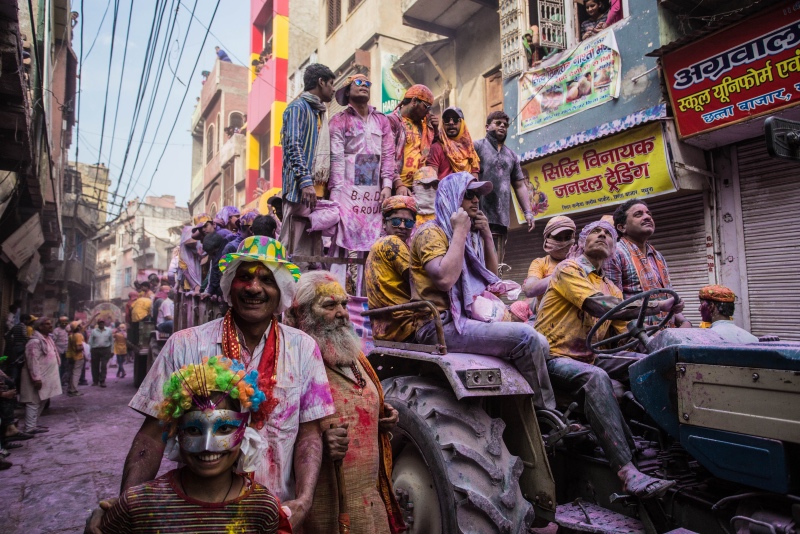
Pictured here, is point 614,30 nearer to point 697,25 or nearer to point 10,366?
point 697,25

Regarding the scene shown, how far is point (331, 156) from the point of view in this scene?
→ 528cm

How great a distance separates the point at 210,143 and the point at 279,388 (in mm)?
35058

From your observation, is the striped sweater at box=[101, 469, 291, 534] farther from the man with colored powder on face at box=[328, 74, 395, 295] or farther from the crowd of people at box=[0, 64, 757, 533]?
the man with colored powder on face at box=[328, 74, 395, 295]

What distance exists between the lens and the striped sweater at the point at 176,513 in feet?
5.64

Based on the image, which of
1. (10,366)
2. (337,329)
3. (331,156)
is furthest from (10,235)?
(337,329)

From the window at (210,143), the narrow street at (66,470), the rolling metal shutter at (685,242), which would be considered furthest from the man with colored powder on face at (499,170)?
the window at (210,143)

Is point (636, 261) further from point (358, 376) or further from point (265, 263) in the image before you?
point (265, 263)

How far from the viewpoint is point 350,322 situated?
3166 mm

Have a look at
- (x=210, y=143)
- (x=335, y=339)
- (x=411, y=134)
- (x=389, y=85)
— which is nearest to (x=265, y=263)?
(x=335, y=339)

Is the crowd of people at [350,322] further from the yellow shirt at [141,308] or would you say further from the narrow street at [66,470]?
the yellow shirt at [141,308]

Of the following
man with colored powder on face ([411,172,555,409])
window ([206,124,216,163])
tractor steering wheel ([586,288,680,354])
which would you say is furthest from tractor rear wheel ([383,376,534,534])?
window ([206,124,216,163])

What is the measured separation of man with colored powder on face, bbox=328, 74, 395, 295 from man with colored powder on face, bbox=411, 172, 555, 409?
161cm

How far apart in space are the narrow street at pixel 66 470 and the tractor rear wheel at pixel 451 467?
3202 millimetres

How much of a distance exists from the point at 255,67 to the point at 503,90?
18.1 meters
